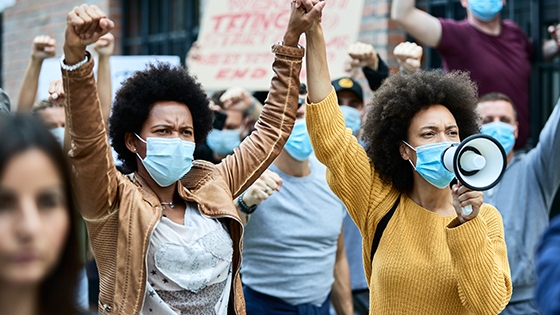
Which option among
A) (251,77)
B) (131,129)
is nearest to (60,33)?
(251,77)

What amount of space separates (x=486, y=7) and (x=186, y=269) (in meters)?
2.97

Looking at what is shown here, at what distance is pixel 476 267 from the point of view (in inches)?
115

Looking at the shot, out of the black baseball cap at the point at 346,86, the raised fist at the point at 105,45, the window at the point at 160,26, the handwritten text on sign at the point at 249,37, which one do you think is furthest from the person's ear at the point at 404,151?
the window at the point at 160,26

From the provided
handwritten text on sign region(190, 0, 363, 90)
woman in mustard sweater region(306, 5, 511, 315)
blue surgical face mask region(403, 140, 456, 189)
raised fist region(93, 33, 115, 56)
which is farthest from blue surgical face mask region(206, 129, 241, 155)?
blue surgical face mask region(403, 140, 456, 189)

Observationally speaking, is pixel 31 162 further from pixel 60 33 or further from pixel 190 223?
pixel 60 33

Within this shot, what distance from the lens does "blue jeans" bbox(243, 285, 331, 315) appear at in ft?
14.1

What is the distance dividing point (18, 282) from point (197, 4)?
6.79 metres

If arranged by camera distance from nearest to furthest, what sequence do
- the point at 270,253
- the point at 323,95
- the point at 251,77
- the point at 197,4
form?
1. the point at 323,95
2. the point at 270,253
3. the point at 251,77
4. the point at 197,4

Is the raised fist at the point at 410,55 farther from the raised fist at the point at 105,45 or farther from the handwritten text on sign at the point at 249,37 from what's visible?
the raised fist at the point at 105,45

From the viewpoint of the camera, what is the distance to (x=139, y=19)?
8.76 meters

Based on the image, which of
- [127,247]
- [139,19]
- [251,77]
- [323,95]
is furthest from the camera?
[139,19]

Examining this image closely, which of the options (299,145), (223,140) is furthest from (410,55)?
(223,140)

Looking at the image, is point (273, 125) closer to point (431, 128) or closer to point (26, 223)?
point (431, 128)

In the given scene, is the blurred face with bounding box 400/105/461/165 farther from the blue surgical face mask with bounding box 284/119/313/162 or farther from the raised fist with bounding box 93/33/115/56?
the raised fist with bounding box 93/33/115/56
